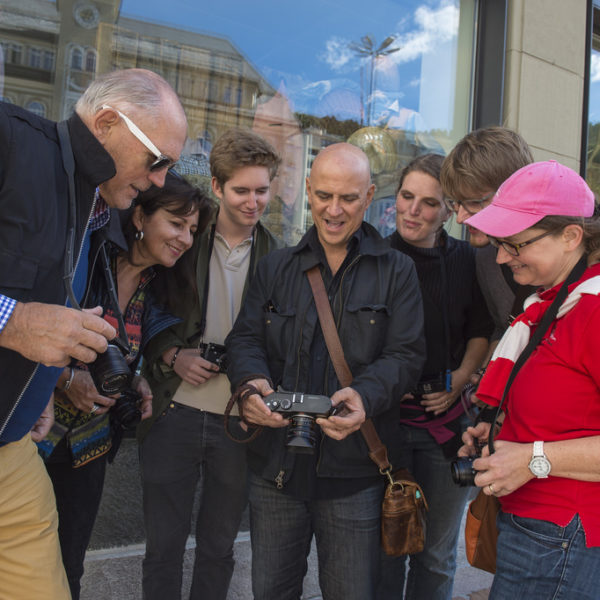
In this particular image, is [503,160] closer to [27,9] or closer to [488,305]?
[488,305]

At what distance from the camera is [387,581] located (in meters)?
2.84

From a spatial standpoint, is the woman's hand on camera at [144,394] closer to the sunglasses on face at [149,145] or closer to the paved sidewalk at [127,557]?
the sunglasses on face at [149,145]

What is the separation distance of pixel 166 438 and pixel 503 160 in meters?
1.94

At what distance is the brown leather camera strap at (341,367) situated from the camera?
2289 mm

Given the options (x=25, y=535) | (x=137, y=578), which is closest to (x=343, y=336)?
(x=25, y=535)

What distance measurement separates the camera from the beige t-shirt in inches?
112

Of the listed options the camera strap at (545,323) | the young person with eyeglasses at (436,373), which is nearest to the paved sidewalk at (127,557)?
the young person with eyeglasses at (436,373)

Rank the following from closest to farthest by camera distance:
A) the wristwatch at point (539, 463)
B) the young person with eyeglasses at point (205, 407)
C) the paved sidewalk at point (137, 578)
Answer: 1. the wristwatch at point (539, 463)
2. the young person with eyeglasses at point (205, 407)
3. the paved sidewalk at point (137, 578)

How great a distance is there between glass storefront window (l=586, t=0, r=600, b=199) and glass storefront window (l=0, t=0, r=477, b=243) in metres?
1.36

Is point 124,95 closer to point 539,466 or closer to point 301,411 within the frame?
point 301,411

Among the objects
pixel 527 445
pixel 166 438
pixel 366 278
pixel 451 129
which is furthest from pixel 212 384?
pixel 451 129

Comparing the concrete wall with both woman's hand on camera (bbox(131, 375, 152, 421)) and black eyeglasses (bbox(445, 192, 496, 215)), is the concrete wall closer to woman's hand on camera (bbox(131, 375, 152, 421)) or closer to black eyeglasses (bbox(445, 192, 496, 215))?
black eyeglasses (bbox(445, 192, 496, 215))

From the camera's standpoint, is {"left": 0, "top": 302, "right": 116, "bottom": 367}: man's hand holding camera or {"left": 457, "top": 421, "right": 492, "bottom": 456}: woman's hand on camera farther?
{"left": 457, "top": 421, "right": 492, "bottom": 456}: woman's hand on camera

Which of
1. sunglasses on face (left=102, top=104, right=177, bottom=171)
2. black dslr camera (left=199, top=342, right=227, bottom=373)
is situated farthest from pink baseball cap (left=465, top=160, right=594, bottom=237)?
black dslr camera (left=199, top=342, right=227, bottom=373)
